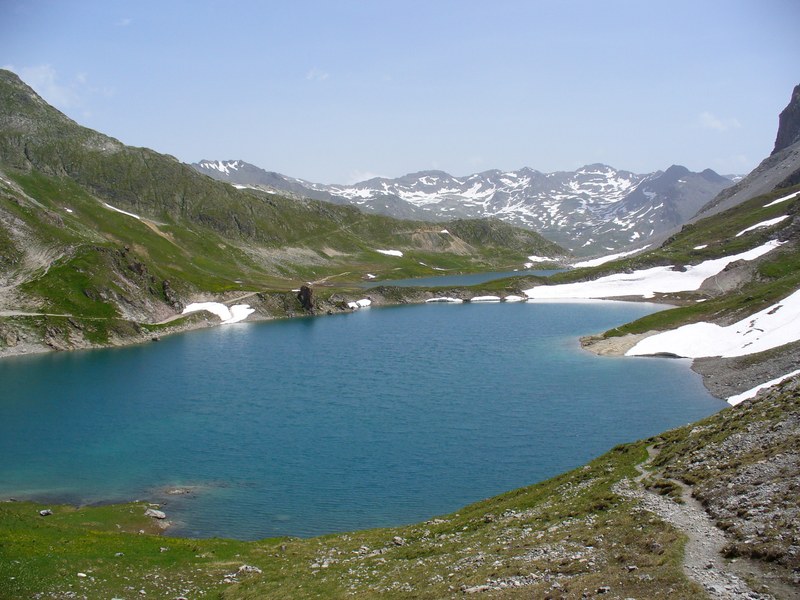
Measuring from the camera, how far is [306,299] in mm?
159500

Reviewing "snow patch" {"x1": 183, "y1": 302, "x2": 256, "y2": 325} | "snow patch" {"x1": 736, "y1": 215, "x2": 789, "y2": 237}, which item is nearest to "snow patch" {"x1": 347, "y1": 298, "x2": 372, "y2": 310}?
"snow patch" {"x1": 183, "y1": 302, "x2": 256, "y2": 325}

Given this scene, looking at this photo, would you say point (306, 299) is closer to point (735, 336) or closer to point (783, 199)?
point (735, 336)

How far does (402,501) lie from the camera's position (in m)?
45.1

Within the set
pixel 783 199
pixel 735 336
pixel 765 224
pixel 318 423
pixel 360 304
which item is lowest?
pixel 318 423

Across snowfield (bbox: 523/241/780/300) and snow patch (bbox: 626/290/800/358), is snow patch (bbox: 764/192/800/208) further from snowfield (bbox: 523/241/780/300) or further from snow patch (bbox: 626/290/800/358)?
snow patch (bbox: 626/290/800/358)

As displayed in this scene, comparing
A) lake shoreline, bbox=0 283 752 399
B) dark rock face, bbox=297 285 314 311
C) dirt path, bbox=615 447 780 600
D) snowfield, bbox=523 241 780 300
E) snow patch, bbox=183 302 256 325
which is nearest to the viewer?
dirt path, bbox=615 447 780 600

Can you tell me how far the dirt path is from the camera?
19.5m

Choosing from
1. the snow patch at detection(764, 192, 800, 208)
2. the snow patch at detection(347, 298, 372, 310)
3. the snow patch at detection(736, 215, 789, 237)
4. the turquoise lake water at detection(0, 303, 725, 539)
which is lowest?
the turquoise lake water at detection(0, 303, 725, 539)

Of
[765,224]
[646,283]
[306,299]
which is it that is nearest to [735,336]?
[646,283]

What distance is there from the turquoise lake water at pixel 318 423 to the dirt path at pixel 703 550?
16730 mm

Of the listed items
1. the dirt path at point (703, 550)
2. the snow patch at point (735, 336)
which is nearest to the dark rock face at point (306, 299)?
the snow patch at point (735, 336)

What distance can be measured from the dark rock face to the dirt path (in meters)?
131

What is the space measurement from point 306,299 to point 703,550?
14091 centimetres

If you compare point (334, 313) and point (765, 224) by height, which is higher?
point (765, 224)
